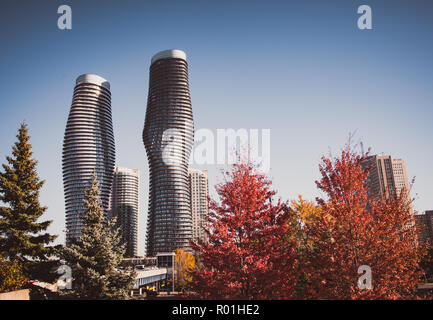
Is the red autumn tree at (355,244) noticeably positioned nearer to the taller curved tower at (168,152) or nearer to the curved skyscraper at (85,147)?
the taller curved tower at (168,152)

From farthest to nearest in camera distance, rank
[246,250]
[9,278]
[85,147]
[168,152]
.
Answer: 1. [168,152]
2. [85,147]
3. [9,278]
4. [246,250]

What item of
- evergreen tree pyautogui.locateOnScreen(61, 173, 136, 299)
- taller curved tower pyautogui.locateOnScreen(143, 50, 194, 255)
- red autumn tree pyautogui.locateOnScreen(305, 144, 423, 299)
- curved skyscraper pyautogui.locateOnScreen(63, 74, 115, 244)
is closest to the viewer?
red autumn tree pyautogui.locateOnScreen(305, 144, 423, 299)

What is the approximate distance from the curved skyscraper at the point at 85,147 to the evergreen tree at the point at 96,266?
123816 mm

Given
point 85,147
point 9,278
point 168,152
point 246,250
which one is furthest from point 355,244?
point 85,147

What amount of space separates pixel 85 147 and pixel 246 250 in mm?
149609

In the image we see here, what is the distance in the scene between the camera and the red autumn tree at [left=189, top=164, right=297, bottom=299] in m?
10.5

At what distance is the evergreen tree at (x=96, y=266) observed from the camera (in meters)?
20.3

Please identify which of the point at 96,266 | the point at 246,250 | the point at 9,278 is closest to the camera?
the point at 246,250

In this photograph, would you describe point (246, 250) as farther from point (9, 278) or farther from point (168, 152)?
point (168, 152)

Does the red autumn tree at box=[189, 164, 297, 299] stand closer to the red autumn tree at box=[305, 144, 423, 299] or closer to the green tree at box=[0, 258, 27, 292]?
the red autumn tree at box=[305, 144, 423, 299]

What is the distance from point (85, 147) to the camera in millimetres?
144000

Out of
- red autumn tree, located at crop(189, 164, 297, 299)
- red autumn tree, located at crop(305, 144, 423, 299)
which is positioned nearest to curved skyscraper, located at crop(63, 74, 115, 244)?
red autumn tree, located at crop(189, 164, 297, 299)

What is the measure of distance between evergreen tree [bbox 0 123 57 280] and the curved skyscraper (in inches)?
4708

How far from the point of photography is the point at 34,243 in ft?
77.9
